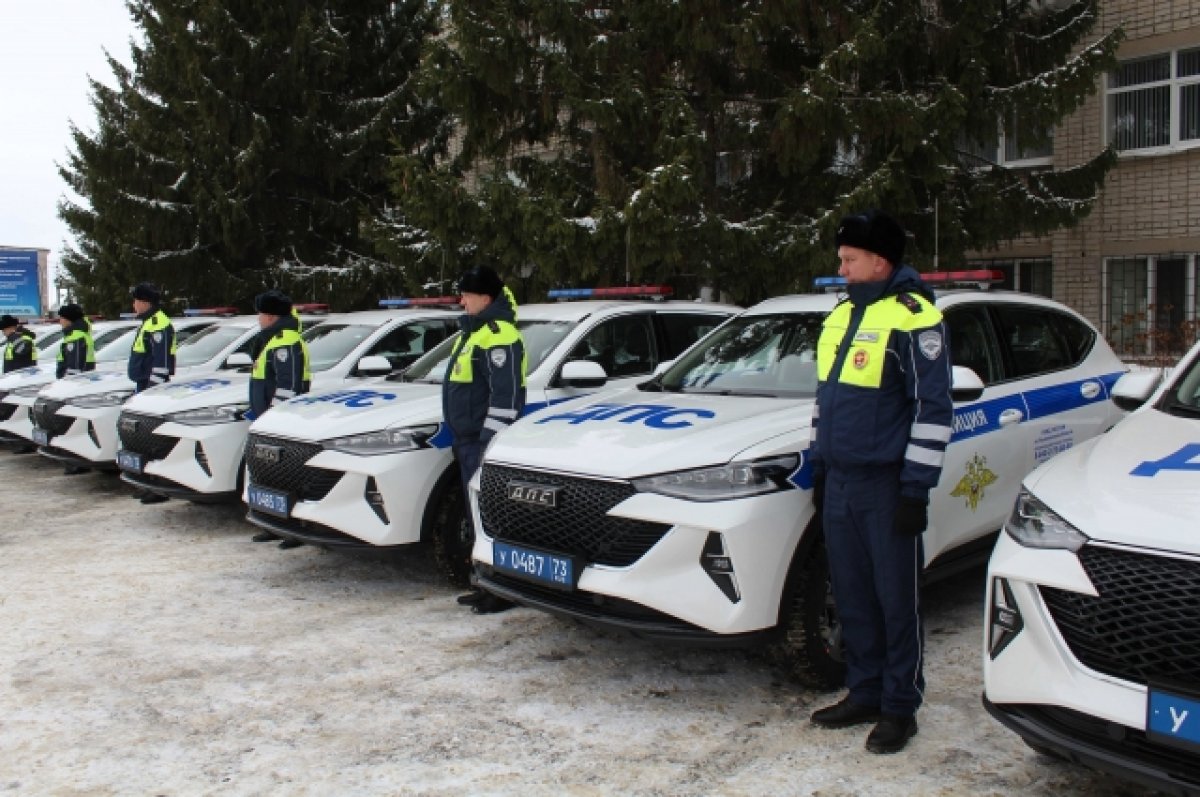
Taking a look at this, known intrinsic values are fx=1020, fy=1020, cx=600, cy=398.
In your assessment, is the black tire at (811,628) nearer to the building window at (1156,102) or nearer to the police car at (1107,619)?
the police car at (1107,619)

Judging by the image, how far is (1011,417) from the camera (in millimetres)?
Answer: 5172

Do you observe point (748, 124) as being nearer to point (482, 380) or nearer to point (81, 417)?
point (482, 380)

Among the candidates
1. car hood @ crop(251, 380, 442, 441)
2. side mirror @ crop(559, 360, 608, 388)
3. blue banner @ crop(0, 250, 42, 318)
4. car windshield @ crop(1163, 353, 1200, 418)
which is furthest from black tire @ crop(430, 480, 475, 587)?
blue banner @ crop(0, 250, 42, 318)

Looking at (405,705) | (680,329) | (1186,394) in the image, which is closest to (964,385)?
(1186,394)

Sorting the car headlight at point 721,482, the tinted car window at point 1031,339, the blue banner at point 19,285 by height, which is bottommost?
the car headlight at point 721,482

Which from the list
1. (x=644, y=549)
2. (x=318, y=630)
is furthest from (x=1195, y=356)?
(x=318, y=630)

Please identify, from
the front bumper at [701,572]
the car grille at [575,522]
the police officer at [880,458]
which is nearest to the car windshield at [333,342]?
the car grille at [575,522]

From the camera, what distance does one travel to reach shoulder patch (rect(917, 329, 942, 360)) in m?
3.67

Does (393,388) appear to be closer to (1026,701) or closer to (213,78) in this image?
(1026,701)

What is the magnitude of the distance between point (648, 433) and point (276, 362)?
13.7ft

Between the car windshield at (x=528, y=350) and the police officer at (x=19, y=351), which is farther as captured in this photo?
the police officer at (x=19, y=351)

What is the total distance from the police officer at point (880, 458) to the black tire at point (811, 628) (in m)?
0.19

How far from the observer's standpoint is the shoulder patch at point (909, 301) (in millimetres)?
3762

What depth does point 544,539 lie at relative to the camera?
4.38 meters
